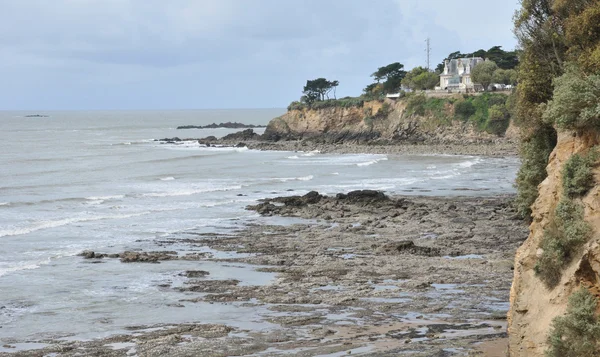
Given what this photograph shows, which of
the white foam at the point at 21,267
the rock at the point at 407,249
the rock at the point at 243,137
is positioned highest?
the rock at the point at 243,137

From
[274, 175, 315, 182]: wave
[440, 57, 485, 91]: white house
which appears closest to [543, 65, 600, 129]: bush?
[274, 175, 315, 182]: wave

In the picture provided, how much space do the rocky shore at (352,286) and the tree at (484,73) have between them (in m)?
66.3

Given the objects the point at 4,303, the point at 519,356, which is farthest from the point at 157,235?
the point at 519,356

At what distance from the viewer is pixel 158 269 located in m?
26.8

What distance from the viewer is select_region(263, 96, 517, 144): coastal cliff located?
91.5 meters

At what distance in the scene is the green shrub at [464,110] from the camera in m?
92.2

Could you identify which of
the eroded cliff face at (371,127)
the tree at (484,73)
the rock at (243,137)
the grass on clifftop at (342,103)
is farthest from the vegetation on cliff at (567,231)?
the rock at (243,137)

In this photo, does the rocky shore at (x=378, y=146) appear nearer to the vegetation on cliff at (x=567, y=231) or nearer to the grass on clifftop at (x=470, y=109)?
the grass on clifftop at (x=470, y=109)

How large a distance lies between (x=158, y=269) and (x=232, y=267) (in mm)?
2411

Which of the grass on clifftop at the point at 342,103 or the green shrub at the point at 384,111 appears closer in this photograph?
the green shrub at the point at 384,111

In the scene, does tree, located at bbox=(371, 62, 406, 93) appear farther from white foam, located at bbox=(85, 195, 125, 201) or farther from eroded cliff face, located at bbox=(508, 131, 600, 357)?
eroded cliff face, located at bbox=(508, 131, 600, 357)

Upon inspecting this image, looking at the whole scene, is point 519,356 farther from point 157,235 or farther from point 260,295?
point 157,235

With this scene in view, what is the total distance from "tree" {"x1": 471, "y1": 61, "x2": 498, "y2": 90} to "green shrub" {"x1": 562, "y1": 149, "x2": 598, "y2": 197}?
91655mm

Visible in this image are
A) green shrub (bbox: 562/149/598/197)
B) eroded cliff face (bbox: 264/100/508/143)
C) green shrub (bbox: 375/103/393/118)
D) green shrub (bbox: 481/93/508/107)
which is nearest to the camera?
green shrub (bbox: 562/149/598/197)
